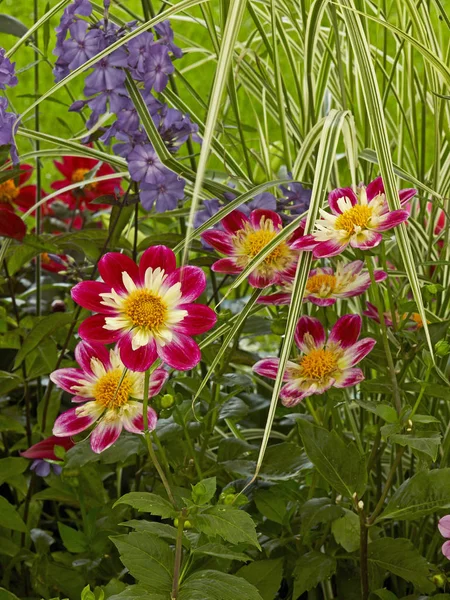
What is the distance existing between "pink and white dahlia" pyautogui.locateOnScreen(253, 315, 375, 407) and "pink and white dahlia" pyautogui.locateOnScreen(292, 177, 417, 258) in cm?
8

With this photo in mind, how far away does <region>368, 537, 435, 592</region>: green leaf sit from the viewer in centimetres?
57

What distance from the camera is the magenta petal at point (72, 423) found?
578mm

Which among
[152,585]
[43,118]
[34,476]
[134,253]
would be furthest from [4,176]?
[43,118]

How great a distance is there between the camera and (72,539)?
0.64 m

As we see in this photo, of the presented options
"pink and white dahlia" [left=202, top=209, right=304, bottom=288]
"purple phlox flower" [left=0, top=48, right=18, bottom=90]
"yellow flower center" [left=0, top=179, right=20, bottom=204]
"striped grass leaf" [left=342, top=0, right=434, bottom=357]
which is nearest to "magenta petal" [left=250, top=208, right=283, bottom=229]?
"pink and white dahlia" [left=202, top=209, right=304, bottom=288]

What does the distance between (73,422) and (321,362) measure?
0.18 meters

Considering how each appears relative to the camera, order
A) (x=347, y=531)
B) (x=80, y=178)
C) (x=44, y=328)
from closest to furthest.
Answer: (x=347, y=531) → (x=44, y=328) → (x=80, y=178)

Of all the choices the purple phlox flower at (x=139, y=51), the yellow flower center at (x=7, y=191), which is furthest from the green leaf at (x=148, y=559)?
the yellow flower center at (x=7, y=191)

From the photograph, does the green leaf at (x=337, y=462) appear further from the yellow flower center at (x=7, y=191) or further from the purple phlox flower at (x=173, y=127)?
the yellow flower center at (x=7, y=191)

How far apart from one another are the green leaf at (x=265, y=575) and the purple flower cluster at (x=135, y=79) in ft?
0.89

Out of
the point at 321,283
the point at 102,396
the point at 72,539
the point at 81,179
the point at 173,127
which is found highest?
the point at 81,179

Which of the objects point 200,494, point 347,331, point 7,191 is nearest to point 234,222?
point 347,331

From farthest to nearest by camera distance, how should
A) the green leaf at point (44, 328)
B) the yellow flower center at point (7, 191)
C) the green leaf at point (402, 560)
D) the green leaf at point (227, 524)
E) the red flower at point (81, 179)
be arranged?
the red flower at point (81, 179)
the yellow flower center at point (7, 191)
the green leaf at point (44, 328)
the green leaf at point (402, 560)
the green leaf at point (227, 524)

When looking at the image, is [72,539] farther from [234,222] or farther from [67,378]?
[234,222]
